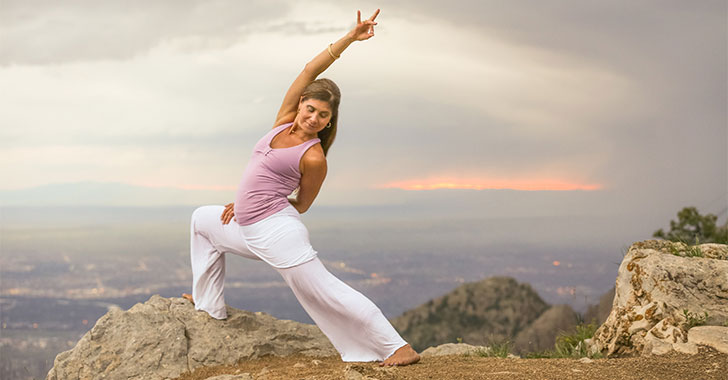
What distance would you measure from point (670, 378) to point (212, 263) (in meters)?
4.35

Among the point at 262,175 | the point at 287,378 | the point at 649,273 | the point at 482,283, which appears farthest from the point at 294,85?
the point at 482,283

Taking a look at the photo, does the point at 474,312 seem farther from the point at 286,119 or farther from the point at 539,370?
the point at 539,370

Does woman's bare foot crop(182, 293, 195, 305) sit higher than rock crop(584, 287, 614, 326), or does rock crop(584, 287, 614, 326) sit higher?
woman's bare foot crop(182, 293, 195, 305)

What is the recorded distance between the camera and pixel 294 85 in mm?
6086

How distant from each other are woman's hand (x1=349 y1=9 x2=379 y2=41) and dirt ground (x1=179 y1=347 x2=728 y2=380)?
2.76 metres

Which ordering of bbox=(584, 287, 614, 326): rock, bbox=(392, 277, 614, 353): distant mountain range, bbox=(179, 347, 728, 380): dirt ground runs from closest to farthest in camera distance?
1. bbox=(179, 347, 728, 380): dirt ground
2. bbox=(584, 287, 614, 326): rock
3. bbox=(392, 277, 614, 353): distant mountain range

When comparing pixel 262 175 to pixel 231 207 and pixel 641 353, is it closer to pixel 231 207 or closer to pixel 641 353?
pixel 231 207

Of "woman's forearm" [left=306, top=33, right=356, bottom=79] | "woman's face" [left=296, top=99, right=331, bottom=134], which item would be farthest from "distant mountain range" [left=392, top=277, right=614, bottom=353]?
"woman's forearm" [left=306, top=33, right=356, bottom=79]

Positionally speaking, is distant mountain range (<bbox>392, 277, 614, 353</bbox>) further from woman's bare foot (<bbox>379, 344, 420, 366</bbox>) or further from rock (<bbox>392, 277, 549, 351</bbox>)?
woman's bare foot (<bbox>379, 344, 420, 366</bbox>)

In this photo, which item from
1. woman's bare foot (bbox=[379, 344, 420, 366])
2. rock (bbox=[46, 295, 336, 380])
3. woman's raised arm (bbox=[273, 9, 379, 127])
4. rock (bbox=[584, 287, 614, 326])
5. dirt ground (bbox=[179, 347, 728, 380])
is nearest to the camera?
dirt ground (bbox=[179, 347, 728, 380])

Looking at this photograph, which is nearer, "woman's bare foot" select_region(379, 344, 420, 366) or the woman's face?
"woman's bare foot" select_region(379, 344, 420, 366)

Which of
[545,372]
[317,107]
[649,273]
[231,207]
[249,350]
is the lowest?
[249,350]

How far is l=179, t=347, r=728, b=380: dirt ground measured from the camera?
15.9ft

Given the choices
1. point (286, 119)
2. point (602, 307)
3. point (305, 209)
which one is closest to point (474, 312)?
point (602, 307)
